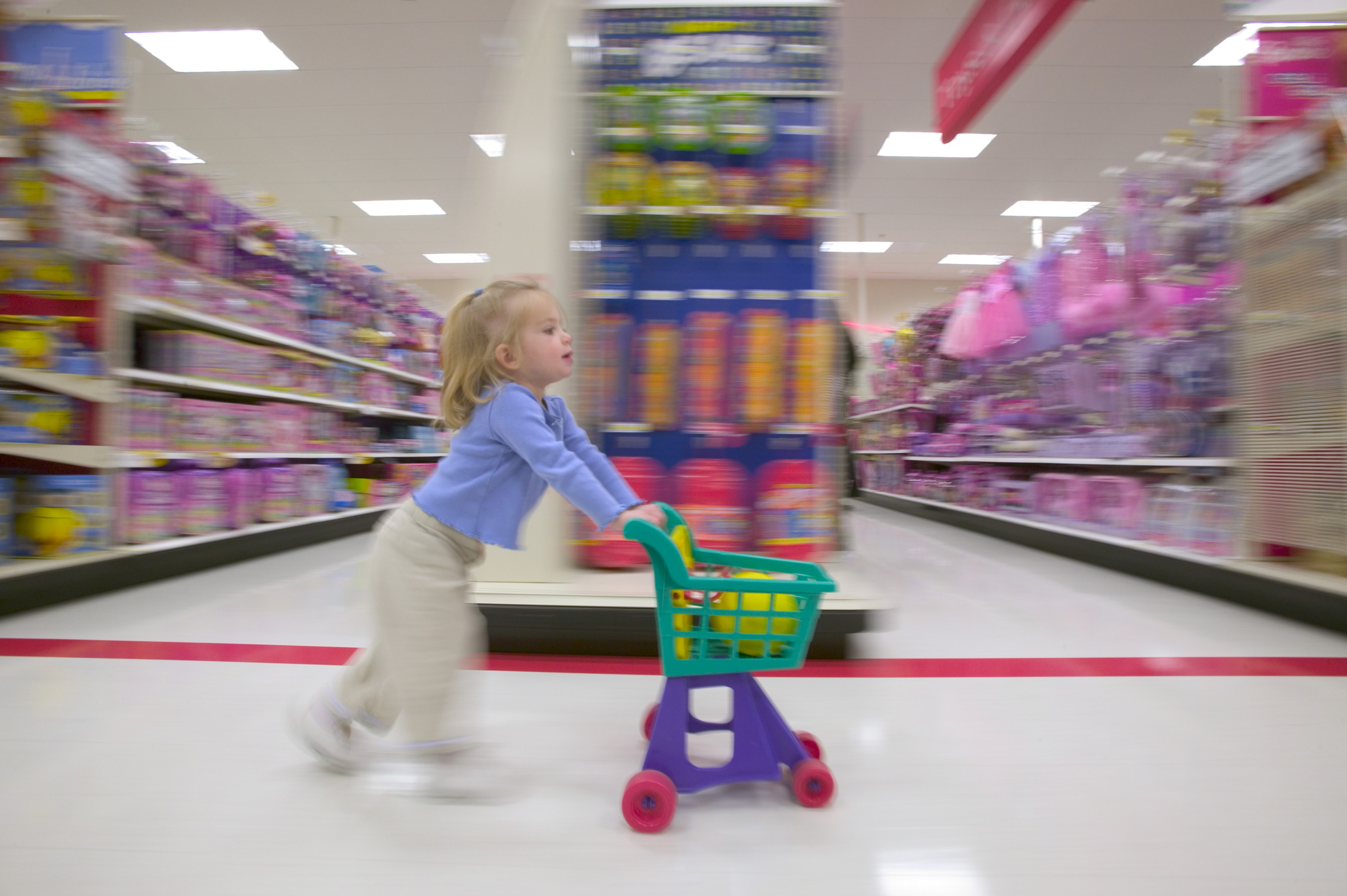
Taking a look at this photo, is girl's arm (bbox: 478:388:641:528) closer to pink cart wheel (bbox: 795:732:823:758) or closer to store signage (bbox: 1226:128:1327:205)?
pink cart wheel (bbox: 795:732:823:758)

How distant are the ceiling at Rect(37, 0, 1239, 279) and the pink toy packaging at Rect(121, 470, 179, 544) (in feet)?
5.08

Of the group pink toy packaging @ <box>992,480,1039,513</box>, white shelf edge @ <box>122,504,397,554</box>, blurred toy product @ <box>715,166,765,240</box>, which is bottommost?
white shelf edge @ <box>122,504,397,554</box>

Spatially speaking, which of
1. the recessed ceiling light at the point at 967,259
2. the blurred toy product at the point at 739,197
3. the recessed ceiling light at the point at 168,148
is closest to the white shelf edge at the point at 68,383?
the recessed ceiling light at the point at 168,148

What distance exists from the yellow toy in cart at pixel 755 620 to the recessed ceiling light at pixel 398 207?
9344 millimetres

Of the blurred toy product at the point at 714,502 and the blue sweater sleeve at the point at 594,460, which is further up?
the blue sweater sleeve at the point at 594,460

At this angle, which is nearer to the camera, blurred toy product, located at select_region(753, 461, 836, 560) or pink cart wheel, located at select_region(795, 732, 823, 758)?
pink cart wheel, located at select_region(795, 732, 823, 758)

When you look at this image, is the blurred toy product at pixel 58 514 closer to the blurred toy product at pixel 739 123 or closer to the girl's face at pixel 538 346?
the girl's face at pixel 538 346

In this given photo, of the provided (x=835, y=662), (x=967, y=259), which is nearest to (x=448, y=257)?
(x=967, y=259)

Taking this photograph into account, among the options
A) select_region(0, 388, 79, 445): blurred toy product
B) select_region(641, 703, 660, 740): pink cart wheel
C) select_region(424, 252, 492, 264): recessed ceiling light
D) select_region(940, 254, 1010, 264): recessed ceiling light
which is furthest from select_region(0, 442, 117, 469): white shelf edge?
select_region(940, 254, 1010, 264): recessed ceiling light

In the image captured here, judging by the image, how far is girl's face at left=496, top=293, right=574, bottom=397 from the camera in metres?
1.34

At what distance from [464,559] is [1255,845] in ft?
4.60

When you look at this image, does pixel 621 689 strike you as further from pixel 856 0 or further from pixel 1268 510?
pixel 856 0

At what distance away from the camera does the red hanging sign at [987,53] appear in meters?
3.35

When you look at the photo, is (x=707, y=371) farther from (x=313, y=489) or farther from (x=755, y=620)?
(x=313, y=489)
